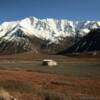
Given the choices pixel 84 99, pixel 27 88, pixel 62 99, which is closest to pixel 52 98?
pixel 62 99

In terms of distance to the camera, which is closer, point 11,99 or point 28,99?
point 11,99

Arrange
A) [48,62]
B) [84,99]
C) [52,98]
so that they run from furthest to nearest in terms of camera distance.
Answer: [48,62] → [84,99] → [52,98]

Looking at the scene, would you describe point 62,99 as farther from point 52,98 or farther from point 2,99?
point 2,99

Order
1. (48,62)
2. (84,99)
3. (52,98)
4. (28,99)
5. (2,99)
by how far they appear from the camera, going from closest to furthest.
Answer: (2,99) → (52,98) → (28,99) → (84,99) → (48,62)

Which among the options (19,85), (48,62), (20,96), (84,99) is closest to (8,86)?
(19,85)

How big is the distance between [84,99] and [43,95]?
3092 mm

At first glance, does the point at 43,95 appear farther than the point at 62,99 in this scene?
Yes

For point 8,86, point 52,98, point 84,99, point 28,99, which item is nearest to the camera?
point 52,98

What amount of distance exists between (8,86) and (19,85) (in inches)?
38.1

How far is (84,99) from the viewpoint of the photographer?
22.6m

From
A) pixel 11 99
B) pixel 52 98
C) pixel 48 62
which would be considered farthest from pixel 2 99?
pixel 48 62

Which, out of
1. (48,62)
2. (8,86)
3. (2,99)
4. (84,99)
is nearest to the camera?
(2,99)

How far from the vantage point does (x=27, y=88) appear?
85.3 ft

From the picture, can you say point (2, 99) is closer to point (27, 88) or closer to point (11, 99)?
point (11, 99)
